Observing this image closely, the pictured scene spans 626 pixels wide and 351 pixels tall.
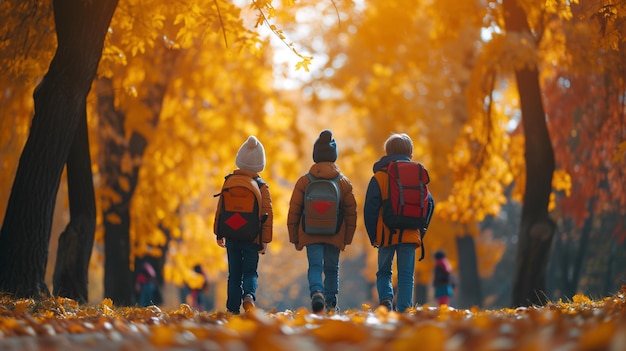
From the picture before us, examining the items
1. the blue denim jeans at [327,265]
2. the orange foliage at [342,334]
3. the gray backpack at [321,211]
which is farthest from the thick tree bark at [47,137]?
the orange foliage at [342,334]

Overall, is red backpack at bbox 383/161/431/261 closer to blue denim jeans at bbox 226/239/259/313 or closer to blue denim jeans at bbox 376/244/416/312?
blue denim jeans at bbox 376/244/416/312

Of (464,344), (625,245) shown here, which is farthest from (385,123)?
(464,344)

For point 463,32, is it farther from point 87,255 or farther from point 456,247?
point 87,255

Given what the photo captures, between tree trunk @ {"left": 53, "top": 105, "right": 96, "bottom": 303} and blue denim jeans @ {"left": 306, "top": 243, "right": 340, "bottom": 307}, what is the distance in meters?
3.49

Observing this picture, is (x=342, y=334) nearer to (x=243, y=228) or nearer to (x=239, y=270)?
(x=243, y=228)

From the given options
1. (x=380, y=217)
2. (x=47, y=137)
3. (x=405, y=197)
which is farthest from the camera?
(x=47, y=137)

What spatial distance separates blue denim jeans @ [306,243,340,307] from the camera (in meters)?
8.41

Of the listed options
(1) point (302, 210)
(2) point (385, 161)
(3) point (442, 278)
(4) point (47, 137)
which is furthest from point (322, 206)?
(3) point (442, 278)

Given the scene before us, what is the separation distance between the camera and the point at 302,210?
8547 mm

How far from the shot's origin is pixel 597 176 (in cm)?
1741

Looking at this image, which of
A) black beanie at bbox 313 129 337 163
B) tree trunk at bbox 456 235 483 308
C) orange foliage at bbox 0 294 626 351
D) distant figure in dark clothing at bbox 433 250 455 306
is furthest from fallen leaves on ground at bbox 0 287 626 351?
tree trunk at bbox 456 235 483 308

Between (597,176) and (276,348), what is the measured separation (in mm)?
15089

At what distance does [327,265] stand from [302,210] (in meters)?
0.58

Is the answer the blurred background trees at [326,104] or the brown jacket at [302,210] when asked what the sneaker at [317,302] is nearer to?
the brown jacket at [302,210]
